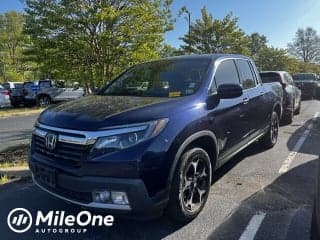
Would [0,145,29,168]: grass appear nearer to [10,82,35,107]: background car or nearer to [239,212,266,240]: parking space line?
[239,212,266,240]: parking space line

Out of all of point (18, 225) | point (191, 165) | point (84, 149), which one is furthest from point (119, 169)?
point (18, 225)

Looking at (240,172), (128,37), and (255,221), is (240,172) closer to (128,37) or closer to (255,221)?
(255,221)

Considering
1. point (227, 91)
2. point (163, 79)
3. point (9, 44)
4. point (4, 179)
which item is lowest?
point (4, 179)

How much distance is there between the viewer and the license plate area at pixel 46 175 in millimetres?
3596

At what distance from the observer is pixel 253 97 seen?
18.9 ft

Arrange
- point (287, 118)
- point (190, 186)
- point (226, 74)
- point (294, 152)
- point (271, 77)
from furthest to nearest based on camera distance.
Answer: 1. point (271, 77)
2. point (287, 118)
3. point (294, 152)
4. point (226, 74)
5. point (190, 186)

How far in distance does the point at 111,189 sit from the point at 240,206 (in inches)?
70.8

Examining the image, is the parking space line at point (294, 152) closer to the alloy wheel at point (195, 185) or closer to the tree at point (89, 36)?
the alloy wheel at point (195, 185)

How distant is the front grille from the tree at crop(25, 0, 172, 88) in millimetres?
3965

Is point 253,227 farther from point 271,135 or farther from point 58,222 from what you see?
point 271,135

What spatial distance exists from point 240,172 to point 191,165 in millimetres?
2061

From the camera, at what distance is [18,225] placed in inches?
160

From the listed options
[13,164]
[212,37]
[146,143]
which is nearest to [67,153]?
[146,143]

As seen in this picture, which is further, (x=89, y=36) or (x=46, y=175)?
(x=89, y=36)
